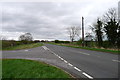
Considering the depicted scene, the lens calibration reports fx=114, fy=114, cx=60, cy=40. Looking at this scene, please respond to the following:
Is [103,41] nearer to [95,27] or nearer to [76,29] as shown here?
[95,27]

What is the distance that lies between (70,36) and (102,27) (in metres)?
32.4

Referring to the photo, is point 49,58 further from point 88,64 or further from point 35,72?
point 35,72

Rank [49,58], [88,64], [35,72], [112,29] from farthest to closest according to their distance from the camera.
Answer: [112,29] → [49,58] → [88,64] → [35,72]

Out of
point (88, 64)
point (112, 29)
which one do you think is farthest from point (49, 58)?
point (112, 29)

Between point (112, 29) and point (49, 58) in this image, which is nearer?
point (49, 58)

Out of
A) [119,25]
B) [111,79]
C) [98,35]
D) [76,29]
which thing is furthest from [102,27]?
[111,79]

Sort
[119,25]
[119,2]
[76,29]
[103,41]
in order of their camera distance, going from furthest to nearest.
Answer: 1. [76,29]
2. [103,41]
3. [119,25]
4. [119,2]

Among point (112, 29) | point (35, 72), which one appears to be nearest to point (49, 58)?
point (35, 72)

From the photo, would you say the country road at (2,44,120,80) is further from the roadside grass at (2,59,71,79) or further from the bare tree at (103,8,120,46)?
the bare tree at (103,8,120,46)

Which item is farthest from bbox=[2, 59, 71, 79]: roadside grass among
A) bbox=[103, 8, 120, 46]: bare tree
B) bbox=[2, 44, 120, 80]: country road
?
bbox=[103, 8, 120, 46]: bare tree

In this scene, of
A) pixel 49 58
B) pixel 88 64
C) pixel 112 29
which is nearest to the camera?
pixel 88 64

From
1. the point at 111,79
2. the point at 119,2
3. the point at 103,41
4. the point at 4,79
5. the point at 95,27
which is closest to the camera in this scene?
the point at 111,79

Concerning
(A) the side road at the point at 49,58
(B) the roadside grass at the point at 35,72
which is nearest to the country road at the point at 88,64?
(A) the side road at the point at 49,58

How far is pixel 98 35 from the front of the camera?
46406 millimetres
